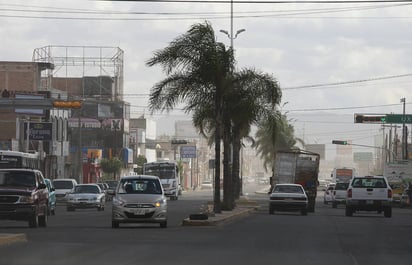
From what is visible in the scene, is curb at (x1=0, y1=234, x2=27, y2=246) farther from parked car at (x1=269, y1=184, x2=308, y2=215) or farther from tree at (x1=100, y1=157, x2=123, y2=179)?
tree at (x1=100, y1=157, x2=123, y2=179)

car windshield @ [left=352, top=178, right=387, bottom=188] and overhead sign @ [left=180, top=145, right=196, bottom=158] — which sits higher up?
overhead sign @ [left=180, top=145, right=196, bottom=158]

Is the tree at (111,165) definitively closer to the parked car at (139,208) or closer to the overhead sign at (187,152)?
the overhead sign at (187,152)

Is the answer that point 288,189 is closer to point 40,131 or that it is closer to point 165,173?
point 165,173

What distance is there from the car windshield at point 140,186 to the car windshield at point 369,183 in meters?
16.9

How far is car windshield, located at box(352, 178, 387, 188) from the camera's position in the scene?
1854 inches

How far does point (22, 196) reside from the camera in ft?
102

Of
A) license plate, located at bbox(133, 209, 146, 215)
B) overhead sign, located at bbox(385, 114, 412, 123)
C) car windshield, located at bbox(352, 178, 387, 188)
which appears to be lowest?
license plate, located at bbox(133, 209, 146, 215)

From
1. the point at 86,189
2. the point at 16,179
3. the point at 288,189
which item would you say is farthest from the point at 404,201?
the point at 16,179

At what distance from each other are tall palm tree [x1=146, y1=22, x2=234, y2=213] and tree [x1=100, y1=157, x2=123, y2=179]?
74.8 meters

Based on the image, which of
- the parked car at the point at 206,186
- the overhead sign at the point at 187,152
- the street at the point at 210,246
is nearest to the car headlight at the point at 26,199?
the street at the point at 210,246

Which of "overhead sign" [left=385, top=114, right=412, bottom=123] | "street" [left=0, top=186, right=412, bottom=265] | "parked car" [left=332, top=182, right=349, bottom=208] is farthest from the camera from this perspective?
"overhead sign" [left=385, top=114, right=412, bottom=123]

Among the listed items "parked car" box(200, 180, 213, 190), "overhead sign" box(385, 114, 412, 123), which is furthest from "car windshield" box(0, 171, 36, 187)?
"parked car" box(200, 180, 213, 190)

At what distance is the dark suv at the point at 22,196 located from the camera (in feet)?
102

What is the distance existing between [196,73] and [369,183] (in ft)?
40.1
